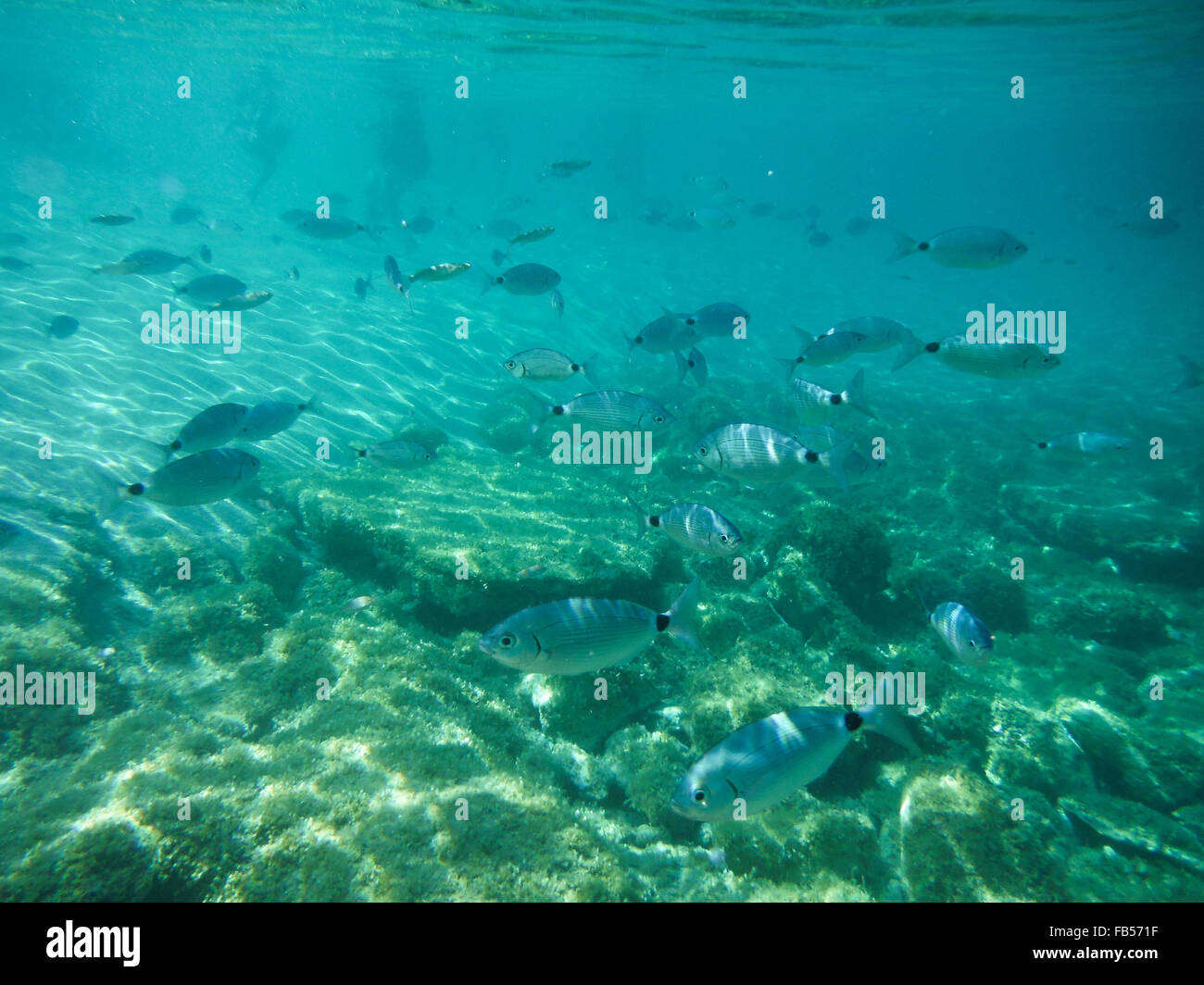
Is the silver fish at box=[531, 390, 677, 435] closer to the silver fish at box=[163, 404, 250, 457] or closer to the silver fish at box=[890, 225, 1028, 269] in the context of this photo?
the silver fish at box=[163, 404, 250, 457]

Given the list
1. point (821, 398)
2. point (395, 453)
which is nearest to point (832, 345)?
point (821, 398)

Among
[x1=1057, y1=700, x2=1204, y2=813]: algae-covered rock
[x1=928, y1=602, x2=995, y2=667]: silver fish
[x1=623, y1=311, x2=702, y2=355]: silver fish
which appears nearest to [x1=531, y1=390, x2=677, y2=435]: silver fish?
[x1=623, y1=311, x2=702, y2=355]: silver fish

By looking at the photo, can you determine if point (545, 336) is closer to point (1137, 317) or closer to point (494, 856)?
point (494, 856)

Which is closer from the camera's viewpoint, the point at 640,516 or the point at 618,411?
the point at 640,516

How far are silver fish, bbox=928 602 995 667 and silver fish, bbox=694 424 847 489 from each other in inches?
60.9

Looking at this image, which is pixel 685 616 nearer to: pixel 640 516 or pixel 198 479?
pixel 640 516

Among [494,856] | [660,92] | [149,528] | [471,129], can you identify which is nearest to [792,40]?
[660,92]

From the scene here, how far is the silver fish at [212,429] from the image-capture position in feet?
15.1

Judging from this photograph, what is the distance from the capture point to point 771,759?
2.72m

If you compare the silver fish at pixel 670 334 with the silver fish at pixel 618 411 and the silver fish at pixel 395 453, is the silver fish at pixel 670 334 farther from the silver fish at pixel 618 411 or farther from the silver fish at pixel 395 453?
the silver fish at pixel 395 453

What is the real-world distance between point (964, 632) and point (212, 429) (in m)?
6.50

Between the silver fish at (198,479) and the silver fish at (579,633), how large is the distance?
115 inches

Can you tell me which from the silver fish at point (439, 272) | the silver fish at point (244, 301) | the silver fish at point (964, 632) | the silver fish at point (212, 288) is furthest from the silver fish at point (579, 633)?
the silver fish at point (212, 288)
